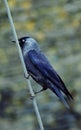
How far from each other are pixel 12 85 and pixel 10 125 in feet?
0.57

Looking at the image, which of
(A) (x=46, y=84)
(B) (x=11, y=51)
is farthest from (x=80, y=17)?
(A) (x=46, y=84)

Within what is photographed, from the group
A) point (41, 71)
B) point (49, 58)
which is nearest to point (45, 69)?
point (41, 71)

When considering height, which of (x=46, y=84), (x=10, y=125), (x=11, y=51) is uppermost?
(x=46, y=84)

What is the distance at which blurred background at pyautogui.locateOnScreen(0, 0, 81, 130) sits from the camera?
3.64 meters

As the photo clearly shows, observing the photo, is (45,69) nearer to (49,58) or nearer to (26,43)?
(26,43)

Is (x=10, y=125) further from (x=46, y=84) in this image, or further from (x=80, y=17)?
(x=46, y=84)

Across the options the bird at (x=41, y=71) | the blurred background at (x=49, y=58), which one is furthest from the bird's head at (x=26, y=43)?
the blurred background at (x=49, y=58)

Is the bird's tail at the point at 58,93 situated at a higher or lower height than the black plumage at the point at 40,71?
lower

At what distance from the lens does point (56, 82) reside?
270 centimetres

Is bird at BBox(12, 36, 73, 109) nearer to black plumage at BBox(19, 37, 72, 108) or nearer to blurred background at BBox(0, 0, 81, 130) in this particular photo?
black plumage at BBox(19, 37, 72, 108)

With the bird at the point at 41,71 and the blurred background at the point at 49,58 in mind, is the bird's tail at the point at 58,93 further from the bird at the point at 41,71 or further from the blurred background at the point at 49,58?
the blurred background at the point at 49,58

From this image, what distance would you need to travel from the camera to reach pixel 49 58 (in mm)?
3641

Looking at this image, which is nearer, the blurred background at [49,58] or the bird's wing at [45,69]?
the bird's wing at [45,69]

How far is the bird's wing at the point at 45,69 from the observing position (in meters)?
2.70
